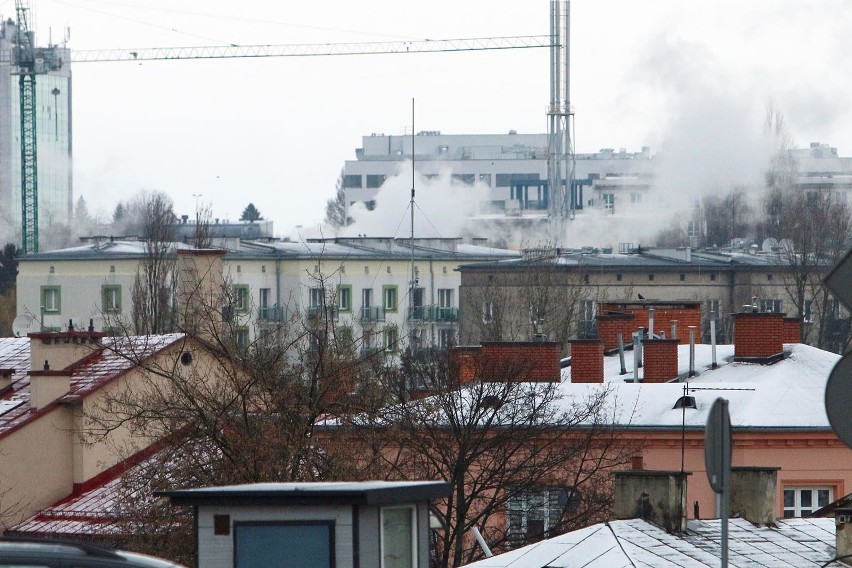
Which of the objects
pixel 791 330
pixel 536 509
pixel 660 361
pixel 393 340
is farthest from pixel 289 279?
pixel 536 509

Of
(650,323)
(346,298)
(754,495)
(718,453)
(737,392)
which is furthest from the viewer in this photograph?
(346,298)

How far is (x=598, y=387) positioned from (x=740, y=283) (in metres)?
44.0

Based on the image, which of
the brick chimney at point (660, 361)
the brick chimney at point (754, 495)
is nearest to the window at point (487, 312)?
the brick chimney at point (660, 361)

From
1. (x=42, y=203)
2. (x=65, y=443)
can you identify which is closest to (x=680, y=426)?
(x=65, y=443)

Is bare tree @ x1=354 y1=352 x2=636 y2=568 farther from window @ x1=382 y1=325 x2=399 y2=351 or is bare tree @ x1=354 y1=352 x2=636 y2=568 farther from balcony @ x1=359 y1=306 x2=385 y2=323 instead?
balcony @ x1=359 y1=306 x2=385 y2=323

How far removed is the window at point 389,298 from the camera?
7669 cm

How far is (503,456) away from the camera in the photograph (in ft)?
78.6

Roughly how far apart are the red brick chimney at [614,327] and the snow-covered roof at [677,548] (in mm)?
18792

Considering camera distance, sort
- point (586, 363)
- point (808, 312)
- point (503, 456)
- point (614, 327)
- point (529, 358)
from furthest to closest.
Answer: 1. point (808, 312)
2. point (614, 327)
3. point (586, 363)
4. point (529, 358)
5. point (503, 456)

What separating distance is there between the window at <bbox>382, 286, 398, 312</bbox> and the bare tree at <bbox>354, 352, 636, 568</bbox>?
49.7 metres

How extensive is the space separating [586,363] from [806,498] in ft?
20.9

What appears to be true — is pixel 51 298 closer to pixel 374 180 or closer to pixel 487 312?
pixel 487 312

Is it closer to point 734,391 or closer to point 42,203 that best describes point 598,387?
point 734,391

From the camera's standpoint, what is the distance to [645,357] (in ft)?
96.5
